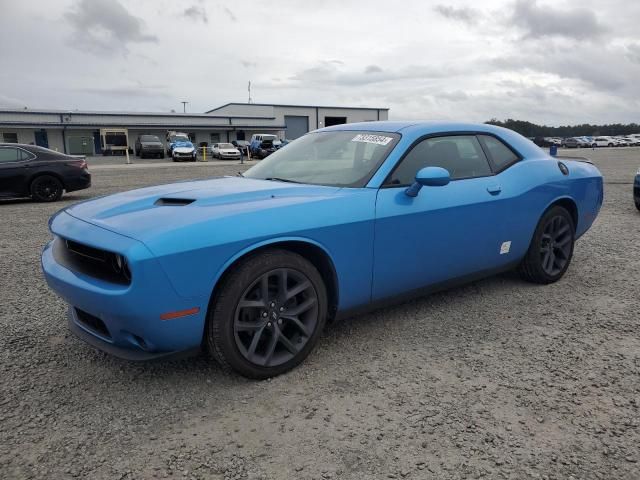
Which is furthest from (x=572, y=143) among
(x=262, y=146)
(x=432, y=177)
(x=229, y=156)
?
(x=432, y=177)

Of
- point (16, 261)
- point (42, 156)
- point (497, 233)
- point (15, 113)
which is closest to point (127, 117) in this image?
point (15, 113)

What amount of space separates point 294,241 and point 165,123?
2084 inches

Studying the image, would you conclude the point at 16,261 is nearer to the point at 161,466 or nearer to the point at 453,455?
the point at 161,466

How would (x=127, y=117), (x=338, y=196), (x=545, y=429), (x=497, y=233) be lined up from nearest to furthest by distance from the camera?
(x=545, y=429)
(x=338, y=196)
(x=497, y=233)
(x=127, y=117)

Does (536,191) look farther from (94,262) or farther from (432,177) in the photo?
(94,262)

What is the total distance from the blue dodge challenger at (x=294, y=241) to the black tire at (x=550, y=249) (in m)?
0.06

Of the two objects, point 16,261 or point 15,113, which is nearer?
point 16,261

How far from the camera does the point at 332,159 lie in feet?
11.8

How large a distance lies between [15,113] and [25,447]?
51.6 metres

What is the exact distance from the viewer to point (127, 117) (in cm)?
5050

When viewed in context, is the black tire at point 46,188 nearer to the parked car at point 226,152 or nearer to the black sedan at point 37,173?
the black sedan at point 37,173

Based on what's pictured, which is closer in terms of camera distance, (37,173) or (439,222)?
(439,222)

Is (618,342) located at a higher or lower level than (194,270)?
lower

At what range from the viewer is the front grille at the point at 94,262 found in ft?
8.14
